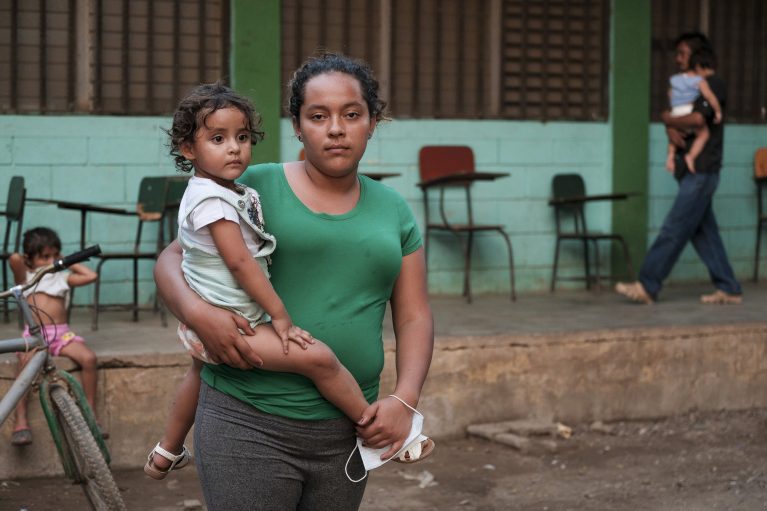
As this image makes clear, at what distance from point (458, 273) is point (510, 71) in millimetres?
1599

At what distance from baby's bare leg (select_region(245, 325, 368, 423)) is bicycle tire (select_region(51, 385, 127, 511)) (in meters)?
2.21

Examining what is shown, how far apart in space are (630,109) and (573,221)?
991 millimetres

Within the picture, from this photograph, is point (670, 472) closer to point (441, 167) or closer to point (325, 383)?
point (441, 167)

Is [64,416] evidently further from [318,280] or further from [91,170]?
[91,170]

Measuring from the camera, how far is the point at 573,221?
9.19m

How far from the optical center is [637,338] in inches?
272

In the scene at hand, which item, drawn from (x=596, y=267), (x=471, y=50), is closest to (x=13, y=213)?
(x=471, y=50)

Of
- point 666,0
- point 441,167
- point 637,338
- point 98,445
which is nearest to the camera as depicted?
point 98,445

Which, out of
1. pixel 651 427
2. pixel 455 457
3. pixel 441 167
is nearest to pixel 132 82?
pixel 441 167

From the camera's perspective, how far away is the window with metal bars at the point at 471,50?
27.7 feet

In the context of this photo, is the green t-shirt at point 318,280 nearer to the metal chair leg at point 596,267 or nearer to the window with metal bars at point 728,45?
the metal chair leg at point 596,267

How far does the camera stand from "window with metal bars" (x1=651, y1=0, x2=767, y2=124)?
30.9 feet

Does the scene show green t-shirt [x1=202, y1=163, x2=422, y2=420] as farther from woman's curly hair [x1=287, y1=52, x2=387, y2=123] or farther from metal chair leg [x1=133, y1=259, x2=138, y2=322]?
metal chair leg [x1=133, y1=259, x2=138, y2=322]

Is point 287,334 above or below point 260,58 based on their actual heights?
below
